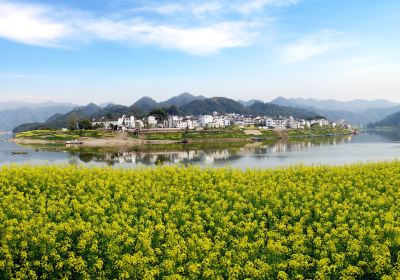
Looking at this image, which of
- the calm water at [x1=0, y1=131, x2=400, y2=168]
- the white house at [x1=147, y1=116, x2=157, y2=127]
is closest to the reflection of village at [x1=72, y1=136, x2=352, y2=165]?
the calm water at [x1=0, y1=131, x2=400, y2=168]

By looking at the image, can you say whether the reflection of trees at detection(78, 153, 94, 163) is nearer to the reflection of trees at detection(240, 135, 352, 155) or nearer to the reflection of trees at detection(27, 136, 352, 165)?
the reflection of trees at detection(27, 136, 352, 165)

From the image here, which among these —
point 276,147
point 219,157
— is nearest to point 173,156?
point 219,157

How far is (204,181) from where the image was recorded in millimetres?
24469

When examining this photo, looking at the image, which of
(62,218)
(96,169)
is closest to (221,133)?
(96,169)

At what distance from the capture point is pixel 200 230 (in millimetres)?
15461

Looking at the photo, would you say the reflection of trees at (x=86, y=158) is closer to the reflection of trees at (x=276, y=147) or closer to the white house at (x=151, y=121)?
the reflection of trees at (x=276, y=147)

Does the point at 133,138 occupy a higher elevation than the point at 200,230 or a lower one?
lower

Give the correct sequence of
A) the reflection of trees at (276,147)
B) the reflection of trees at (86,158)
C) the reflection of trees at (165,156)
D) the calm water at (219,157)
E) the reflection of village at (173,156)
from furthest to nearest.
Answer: the reflection of trees at (276,147), the reflection of trees at (86,158), the reflection of trees at (165,156), the reflection of village at (173,156), the calm water at (219,157)

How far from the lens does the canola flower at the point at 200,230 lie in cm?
1252

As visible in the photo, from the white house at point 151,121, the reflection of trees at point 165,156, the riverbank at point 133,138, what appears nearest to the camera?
the reflection of trees at point 165,156

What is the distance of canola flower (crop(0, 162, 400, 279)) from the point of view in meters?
12.5

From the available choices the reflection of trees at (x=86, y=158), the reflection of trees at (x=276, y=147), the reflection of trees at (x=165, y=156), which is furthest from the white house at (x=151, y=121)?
the reflection of trees at (x=86, y=158)

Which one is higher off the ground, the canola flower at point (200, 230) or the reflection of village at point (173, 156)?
the canola flower at point (200, 230)

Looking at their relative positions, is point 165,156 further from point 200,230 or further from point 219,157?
point 200,230
